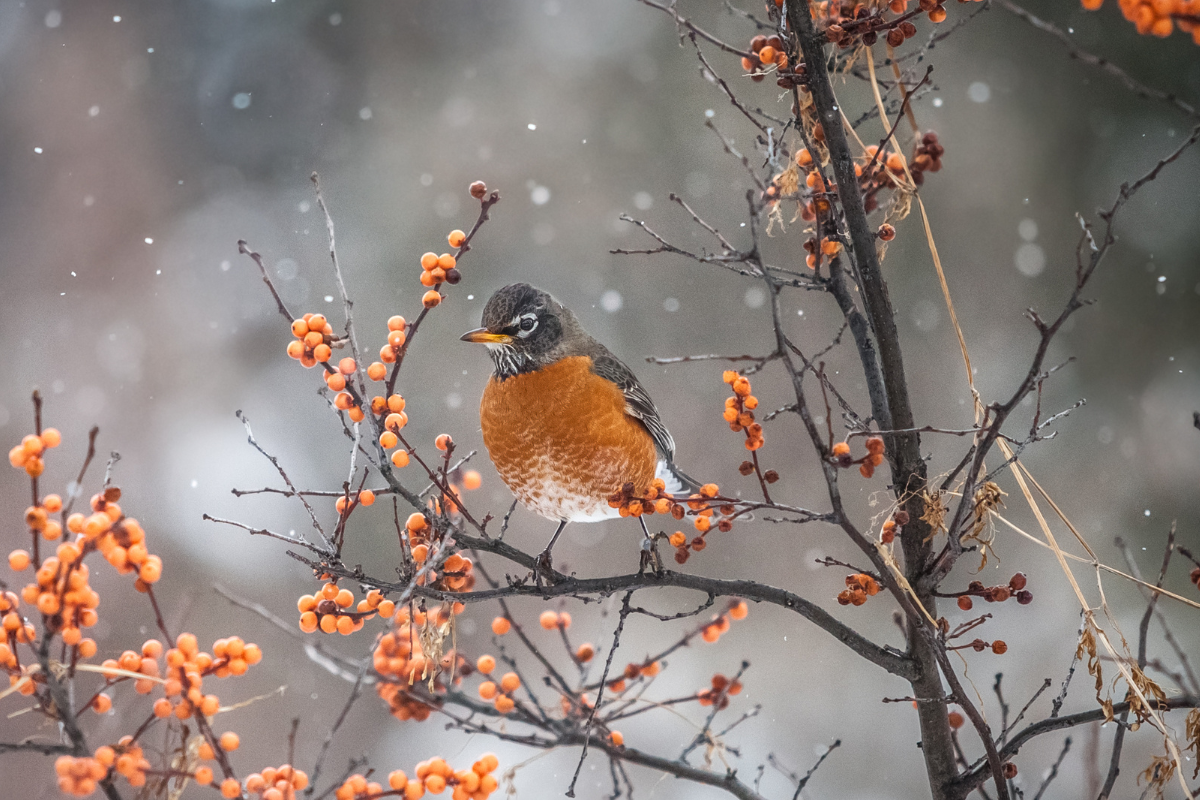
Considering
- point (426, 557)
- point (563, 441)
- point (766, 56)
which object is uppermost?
point (766, 56)

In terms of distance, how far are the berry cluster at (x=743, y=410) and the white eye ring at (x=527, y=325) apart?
544mm

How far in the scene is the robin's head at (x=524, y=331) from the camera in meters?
1.64

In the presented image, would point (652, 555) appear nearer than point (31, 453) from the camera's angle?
No

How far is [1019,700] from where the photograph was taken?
3811mm

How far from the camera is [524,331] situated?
1.71 m

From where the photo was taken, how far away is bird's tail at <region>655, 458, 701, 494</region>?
2105 mm

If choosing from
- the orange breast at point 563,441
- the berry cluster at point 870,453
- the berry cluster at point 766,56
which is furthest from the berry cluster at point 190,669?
the berry cluster at point 766,56

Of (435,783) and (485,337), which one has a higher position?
(485,337)

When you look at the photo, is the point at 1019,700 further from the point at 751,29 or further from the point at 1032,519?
the point at 751,29

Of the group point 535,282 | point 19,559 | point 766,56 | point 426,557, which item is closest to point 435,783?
point 426,557

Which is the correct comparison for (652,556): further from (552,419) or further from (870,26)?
(870,26)

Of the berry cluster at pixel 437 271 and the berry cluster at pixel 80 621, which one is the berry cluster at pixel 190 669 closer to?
the berry cluster at pixel 80 621

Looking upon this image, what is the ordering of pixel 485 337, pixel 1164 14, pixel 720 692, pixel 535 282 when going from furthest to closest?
pixel 535 282
pixel 720 692
pixel 485 337
pixel 1164 14

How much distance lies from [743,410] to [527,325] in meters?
0.58
